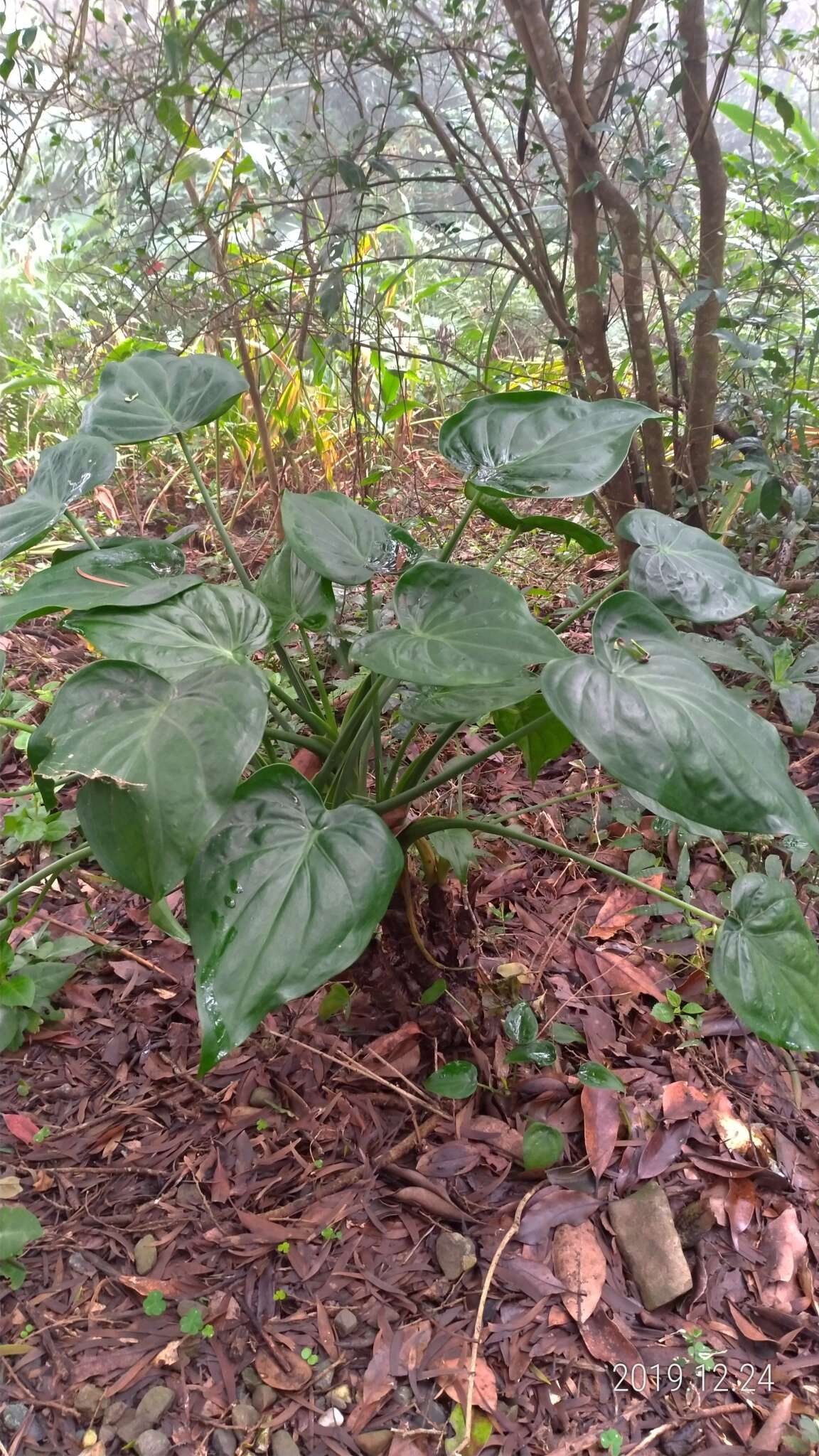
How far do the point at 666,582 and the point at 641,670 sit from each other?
20 cm

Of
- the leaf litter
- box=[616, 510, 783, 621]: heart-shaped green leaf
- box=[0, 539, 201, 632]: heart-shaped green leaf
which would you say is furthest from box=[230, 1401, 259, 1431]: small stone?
box=[616, 510, 783, 621]: heart-shaped green leaf

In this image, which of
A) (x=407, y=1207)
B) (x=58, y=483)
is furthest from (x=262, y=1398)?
(x=58, y=483)

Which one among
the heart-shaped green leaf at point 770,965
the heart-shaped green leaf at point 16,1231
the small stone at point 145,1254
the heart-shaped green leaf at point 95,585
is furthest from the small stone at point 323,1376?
the heart-shaped green leaf at point 95,585

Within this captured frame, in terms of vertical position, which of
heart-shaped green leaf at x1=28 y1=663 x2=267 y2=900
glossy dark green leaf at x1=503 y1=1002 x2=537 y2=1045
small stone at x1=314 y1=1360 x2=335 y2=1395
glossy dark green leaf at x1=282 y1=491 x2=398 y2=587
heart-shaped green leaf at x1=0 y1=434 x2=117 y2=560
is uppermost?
heart-shaped green leaf at x1=0 y1=434 x2=117 y2=560

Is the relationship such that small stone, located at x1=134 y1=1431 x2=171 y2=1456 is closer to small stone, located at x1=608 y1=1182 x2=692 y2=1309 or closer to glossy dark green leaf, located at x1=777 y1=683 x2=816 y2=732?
small stone, located at x1=608 y1=1182 x2=692 y2=1309

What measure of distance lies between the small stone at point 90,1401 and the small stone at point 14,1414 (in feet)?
0.17

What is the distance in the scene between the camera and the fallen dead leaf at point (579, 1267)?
0.89 metres

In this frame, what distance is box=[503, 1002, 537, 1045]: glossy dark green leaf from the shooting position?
1031mm

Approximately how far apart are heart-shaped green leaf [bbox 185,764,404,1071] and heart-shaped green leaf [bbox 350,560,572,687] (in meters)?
0.17

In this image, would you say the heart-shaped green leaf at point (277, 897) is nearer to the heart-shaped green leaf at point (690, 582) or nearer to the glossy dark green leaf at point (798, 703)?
the heart-shaped green leaf at point (690, 582)

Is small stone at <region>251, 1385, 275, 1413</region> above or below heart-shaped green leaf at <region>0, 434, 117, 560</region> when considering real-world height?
below

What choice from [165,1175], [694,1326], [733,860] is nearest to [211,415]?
[165,1175]

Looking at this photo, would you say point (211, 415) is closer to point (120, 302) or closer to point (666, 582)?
point (666, 582)

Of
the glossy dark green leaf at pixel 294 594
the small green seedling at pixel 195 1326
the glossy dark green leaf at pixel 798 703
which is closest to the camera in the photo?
the small green seedling at pixel 195 1326
